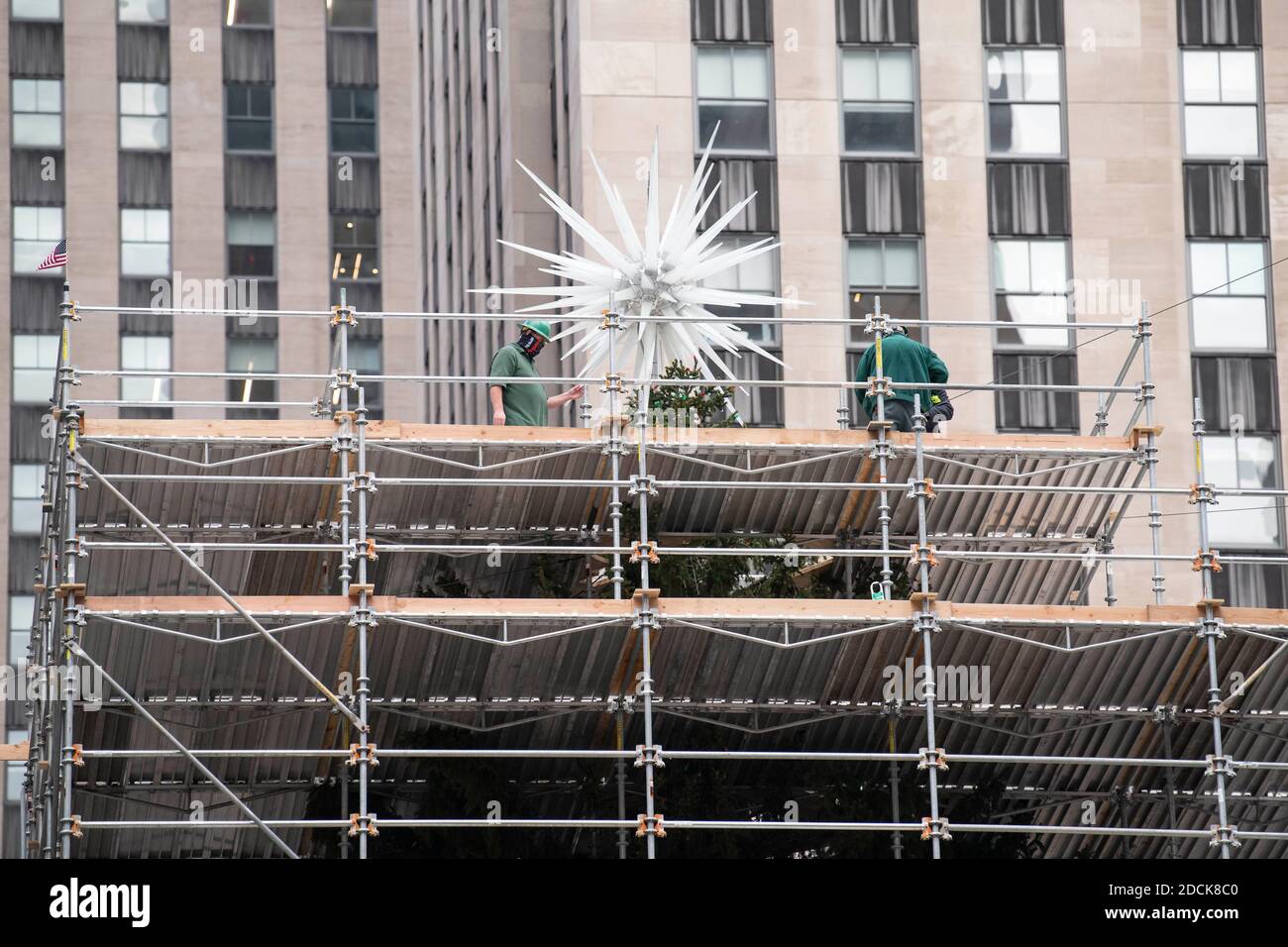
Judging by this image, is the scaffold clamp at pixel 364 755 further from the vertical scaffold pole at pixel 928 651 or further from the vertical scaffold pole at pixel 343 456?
the vertical scaffold pole at pixel 928 651

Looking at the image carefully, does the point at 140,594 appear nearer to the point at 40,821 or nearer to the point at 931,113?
the point at 40,821

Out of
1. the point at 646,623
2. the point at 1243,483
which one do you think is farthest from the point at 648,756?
the point at 1243,483

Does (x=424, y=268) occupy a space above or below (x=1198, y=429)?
above

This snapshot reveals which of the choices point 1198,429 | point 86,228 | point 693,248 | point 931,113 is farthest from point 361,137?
point 1198,429

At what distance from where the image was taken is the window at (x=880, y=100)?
4700 centimetres

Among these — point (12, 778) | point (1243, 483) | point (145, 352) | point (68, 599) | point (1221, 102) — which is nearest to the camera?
point (68, 599)

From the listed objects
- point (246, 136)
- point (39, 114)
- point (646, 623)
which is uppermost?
point (39, 114)

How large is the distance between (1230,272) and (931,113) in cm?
622

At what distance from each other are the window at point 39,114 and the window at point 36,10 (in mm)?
2120

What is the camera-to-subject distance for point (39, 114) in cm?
8044

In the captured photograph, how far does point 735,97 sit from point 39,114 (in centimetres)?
3960

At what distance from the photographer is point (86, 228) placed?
78750mm

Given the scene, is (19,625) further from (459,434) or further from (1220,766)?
(1220,766)

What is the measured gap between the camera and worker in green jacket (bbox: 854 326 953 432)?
26.2 metres
